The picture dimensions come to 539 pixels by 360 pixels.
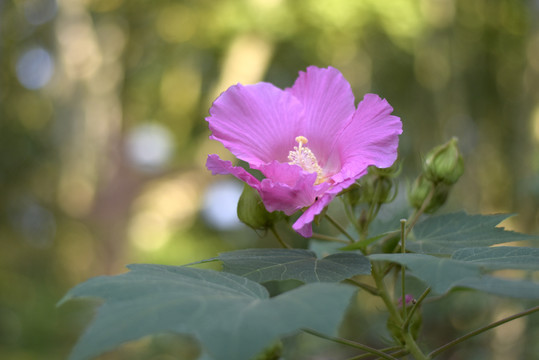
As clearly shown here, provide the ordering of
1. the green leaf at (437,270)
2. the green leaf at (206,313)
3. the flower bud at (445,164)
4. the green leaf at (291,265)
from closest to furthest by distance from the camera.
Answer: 1. the green leaf at (206,313)
2. the green leaf at (437,270)
3. the green leaf at (291,265)
4. the flower bud at (445,164)

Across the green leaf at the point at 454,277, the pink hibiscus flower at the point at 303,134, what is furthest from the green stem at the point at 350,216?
the green leaf at the point at 454,277

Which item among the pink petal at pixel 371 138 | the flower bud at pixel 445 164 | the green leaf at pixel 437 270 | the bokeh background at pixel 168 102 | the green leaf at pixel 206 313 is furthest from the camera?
the bokeh background at pixel 168 102

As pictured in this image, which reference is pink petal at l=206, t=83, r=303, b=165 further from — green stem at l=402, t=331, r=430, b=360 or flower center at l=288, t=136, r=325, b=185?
green stem at l=402, t=331, r=430, b=360

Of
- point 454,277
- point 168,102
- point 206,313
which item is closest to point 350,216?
point 454,277

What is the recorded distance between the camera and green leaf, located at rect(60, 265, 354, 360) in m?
0.40

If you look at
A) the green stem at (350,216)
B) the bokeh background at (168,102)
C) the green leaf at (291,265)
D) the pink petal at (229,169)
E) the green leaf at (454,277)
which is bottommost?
A: the green leaf at (454,277)

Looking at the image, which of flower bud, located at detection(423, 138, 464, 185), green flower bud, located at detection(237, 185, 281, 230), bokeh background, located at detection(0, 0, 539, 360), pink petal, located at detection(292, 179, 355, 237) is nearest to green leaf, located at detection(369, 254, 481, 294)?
pink petal, located at detection(292, 179, 355, 237)

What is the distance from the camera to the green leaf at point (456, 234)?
0.75m

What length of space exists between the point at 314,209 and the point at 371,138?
13cm

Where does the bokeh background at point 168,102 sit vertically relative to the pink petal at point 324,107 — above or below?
above

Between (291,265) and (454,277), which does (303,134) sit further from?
(454,277)

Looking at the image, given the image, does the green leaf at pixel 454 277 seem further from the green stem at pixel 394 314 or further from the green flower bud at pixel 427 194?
the green flower bud at pixel 427 194

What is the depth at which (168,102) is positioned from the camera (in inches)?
266

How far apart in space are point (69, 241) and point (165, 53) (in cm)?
259
